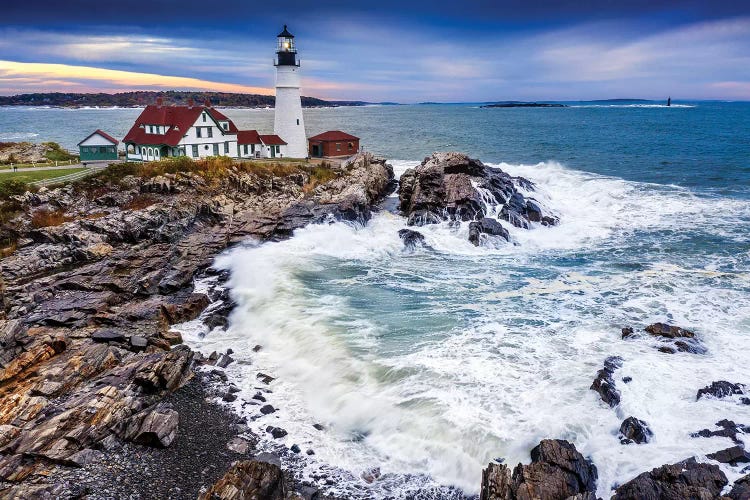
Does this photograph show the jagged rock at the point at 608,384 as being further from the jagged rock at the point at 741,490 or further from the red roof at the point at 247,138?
the red roof at the point at 247,138

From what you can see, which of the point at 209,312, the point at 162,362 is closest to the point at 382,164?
the point at 209,312

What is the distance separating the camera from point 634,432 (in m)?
11.8

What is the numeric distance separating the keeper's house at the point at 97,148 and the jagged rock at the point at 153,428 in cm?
3610

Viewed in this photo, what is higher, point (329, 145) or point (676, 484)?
point (329, 145)

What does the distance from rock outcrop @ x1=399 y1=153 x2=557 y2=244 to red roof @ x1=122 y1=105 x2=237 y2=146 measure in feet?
58.5

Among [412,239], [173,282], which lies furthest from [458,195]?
[173,282]

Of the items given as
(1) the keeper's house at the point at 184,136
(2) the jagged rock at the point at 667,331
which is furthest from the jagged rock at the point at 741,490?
(1) the keeper's house at the point at 184,136

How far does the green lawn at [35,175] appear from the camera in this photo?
105ft

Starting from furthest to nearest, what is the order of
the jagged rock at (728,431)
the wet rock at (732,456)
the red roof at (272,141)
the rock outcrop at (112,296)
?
the red roof at (272,141) < the rock outcrop at (112,296) < the jagged rock at (728,431) < the wet rock at (732,456)

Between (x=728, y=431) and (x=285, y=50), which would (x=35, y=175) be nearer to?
(x=285, y=50)

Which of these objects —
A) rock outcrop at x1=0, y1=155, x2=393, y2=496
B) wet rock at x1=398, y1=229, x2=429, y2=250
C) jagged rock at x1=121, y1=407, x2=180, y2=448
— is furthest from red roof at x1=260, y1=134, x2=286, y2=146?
jagged rock at x1=121, y1=407, x2=180, y2=448

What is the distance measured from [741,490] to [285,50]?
1728 inches

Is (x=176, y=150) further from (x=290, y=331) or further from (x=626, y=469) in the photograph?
(x=626, y=469)

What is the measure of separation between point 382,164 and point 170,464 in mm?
33654
